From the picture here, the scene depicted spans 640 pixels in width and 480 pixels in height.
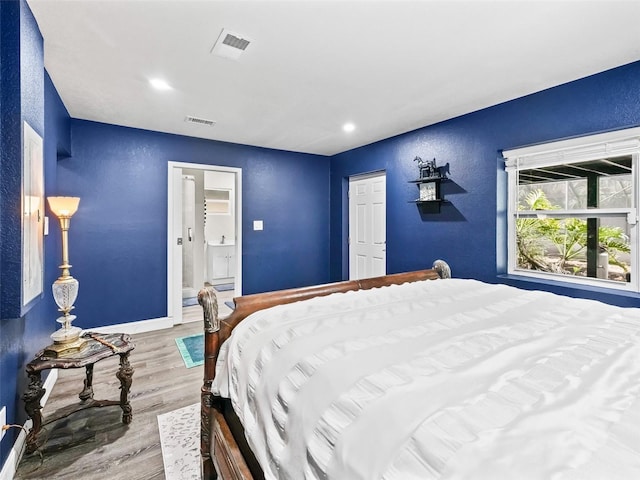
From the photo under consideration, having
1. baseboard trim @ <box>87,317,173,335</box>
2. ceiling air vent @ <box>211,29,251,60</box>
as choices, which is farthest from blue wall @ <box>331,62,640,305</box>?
baseboard trim @ <box>87,317,173,335</box>

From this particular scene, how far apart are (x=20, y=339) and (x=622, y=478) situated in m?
2.58

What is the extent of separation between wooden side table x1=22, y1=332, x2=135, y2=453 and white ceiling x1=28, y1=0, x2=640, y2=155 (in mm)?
1922

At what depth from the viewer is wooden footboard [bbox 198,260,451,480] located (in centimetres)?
118

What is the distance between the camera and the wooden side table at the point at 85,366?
5.63 ft

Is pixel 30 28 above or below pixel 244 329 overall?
above

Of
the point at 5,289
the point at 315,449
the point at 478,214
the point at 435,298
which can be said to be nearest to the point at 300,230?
the point at 478,214

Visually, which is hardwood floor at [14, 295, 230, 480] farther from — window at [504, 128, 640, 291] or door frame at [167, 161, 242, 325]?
window at [504, 128, 640, 291]

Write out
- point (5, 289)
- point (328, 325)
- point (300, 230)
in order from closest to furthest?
point (328, 325) < point (5, 289) < point (300, 230)

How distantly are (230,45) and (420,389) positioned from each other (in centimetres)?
220

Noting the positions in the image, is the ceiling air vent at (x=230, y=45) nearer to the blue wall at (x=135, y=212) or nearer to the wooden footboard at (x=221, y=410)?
the wooden footboard at (x=221, y=410)

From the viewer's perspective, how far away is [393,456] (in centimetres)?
65

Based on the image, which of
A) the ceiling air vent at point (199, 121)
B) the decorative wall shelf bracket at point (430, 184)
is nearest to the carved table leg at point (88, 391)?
the ceiling air vent at point (199, 121)

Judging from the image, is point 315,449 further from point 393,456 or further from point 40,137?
A: point 40,137

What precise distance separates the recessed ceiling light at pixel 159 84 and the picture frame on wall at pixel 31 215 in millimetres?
989
